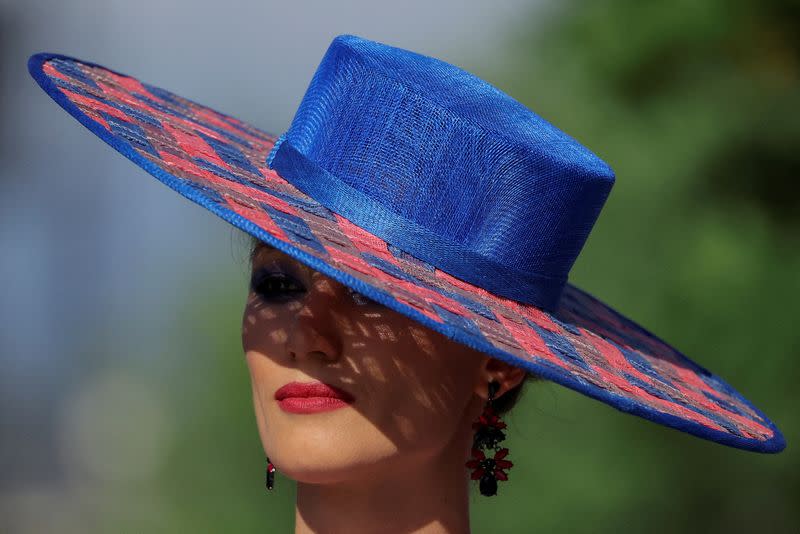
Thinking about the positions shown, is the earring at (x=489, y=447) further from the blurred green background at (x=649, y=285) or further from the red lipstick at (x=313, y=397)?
the blurred green background at (x=649, y=285)

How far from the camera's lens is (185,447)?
20.6ft

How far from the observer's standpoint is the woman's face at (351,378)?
7.30 ft

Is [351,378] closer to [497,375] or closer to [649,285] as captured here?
[497,375]

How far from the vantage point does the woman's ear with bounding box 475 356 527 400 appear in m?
2.44

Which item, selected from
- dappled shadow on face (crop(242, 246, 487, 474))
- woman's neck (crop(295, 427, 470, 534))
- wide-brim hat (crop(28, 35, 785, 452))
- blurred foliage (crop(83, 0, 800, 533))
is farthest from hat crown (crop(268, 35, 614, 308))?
blurred foliage (crop(83, 0, 800, 533))

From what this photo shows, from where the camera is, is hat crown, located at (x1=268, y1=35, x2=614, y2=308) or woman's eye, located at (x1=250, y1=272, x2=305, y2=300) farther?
woman's eye, located at (x1=250, y1=272, x2=305, y2=300)

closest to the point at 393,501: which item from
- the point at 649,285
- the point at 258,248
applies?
the point at 258,248

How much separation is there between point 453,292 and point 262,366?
1.71 ft

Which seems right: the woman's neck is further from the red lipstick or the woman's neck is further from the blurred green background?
the blurred green background

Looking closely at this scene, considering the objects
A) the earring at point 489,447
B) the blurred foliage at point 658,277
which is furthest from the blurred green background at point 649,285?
the earring at point 489,447

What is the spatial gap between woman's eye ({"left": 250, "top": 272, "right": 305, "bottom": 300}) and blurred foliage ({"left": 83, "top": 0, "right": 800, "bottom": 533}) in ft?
9.55

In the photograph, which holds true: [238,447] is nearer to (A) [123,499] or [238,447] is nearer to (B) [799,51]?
(A) [123,499]

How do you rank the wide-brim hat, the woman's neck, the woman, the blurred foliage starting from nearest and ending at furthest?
1. the wide-brim hat
2. the woman
3. the woman's neck
4. the blurred foliage

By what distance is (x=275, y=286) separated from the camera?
95.1 inches
